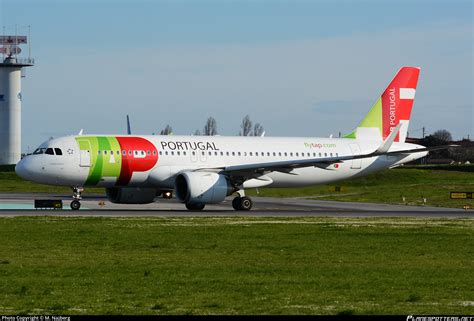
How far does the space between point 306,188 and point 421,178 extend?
102 ft

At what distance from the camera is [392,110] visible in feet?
208

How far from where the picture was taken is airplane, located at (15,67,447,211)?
51.2 meters

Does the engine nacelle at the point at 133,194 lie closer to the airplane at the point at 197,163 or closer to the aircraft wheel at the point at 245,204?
the airplane at the point at 197,163

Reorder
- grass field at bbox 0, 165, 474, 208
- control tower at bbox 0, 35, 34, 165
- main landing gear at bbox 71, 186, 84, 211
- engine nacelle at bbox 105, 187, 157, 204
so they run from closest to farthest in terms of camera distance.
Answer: main landing gear at bbox 71, 186, 84, 211
engine nacelle at bbox 105, 187, 157, 204
grass field at bbox 0, 165, 474, 208
control tower at bbox 0, 35, 34, 165

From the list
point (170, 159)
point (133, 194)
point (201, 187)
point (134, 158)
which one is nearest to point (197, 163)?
point (170, 159)

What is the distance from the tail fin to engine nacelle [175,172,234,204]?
44.3 ft

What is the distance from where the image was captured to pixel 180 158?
53.5 metres

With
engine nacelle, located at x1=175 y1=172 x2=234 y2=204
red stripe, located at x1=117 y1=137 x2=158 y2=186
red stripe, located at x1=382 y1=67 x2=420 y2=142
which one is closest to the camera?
engine nacelle, located at x1=175 y1=172 x2=234 y2=204

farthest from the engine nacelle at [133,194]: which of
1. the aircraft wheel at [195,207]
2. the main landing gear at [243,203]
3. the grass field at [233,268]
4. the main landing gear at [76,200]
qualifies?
the grass field at [233,268]

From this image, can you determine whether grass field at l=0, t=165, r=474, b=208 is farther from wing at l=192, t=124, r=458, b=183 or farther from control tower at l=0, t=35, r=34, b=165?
control tower at l=0, t=35, r=34, b=165

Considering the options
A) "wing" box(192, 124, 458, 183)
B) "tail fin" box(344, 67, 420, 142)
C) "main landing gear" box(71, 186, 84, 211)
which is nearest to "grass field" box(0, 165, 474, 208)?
"tail fin" box(344, 67, 420, 142)

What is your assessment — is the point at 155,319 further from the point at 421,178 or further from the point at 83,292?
the point at 421,178

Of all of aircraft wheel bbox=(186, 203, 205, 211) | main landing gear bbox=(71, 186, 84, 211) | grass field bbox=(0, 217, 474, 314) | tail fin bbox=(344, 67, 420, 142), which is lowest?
grass field bbox=(0, 217, 474, 314)

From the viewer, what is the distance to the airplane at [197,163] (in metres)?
51.2
